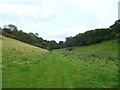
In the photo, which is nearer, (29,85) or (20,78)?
(29,85)

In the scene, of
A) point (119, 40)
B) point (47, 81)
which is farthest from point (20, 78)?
point (119, 40)

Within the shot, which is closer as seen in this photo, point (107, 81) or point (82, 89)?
point (82, 89)

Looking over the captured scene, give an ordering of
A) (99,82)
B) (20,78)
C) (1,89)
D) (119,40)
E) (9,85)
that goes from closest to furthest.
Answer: (1,89), (9,85), (99,82), (20,78), (119,40)

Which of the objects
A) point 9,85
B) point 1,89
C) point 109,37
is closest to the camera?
point 1,89

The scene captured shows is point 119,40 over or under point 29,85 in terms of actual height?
over

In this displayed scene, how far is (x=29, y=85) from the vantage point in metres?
22.3

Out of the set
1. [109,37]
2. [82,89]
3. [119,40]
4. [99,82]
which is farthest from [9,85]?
[109,37]

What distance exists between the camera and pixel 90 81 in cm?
2472

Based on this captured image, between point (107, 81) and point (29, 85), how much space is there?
6.41 m

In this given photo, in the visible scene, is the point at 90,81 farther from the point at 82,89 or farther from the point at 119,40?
the point at 119,40

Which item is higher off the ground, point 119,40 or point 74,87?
point 119,40

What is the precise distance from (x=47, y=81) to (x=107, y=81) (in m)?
4.67

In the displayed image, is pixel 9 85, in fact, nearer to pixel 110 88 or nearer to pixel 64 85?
pixel 64 85

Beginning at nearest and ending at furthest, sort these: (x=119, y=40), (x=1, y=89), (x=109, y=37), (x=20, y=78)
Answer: (x=1, y=89) < (x=20, y=78) < (x=119, y=40) < (x=109, y=37)
